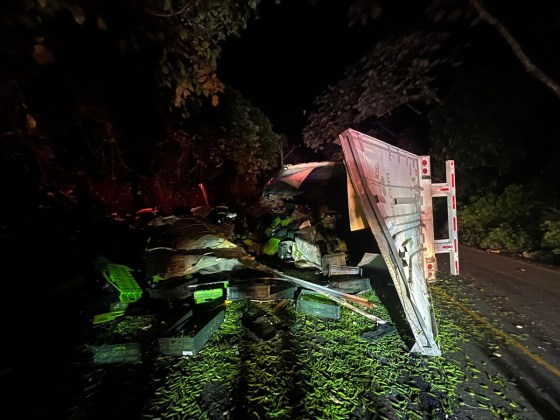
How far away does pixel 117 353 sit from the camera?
285 cm

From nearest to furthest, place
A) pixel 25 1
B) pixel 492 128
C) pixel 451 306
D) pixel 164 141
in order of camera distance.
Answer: pixel 25 1 < pixel 451 306 < pixel 492 128 < pixel 164 141

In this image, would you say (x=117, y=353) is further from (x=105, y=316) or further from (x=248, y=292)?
(x=248, y=292)

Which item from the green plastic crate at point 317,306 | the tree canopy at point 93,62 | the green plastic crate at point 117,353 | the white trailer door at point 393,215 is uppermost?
the tree canopy at point 93,62

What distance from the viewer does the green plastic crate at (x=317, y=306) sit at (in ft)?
11.7

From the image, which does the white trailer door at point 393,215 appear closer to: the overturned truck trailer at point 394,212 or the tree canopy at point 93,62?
the overturned truck trailer at point 394,212

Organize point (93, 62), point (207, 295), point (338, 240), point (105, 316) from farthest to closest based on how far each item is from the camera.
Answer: point (338, 240) < point (207, 295) < point (105, 316) < point (93, 62)

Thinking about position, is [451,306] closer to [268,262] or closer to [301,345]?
[301,345]

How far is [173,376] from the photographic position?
8.65 feet

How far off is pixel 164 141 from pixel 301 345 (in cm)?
958

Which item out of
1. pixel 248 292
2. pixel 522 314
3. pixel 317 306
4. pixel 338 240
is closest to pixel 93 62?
pixel 248 292

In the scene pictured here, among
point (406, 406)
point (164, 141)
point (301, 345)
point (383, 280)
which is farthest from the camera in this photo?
point (164, 141)

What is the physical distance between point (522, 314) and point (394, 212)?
259cm

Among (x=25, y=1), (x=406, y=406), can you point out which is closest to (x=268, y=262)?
(x=406, y=406)

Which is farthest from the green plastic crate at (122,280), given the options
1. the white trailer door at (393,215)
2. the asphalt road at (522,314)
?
the asphalt road at (522,314)
